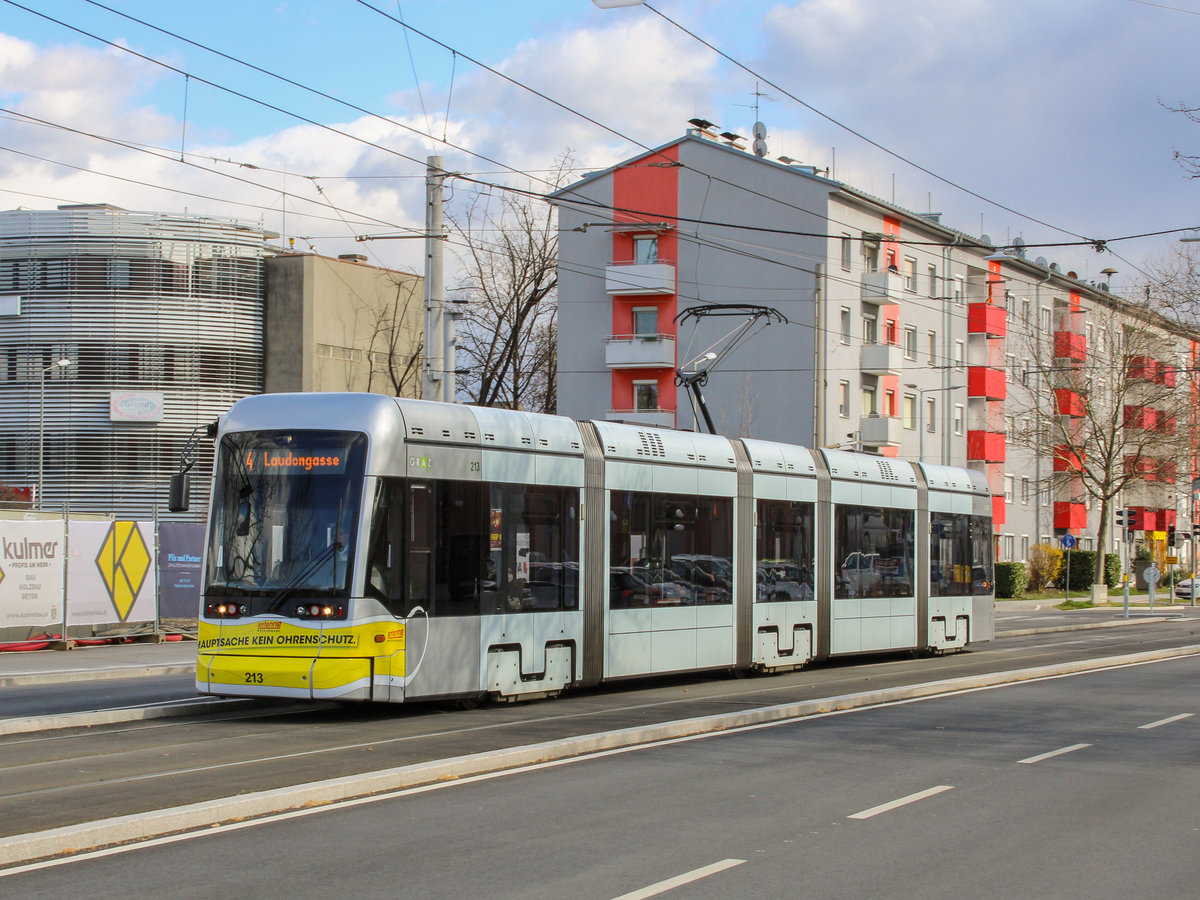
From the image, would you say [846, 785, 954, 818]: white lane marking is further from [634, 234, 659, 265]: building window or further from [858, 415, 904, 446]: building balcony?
[634, 234, 659, 265]: building window

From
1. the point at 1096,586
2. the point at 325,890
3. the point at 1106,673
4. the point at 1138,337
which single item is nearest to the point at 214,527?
the point at 325,890

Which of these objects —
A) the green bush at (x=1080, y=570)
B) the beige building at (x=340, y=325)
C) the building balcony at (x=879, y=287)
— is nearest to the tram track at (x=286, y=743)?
the building balcony at (x=879, y=287)

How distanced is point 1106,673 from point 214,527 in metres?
13.7

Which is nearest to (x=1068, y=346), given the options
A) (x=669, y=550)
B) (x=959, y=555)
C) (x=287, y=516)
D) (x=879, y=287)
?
(x=879, y=287)

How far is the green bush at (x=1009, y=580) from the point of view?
56.7 m

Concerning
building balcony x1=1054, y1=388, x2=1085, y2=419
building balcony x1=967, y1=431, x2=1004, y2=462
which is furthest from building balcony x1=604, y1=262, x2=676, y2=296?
building balcony x1=1054, y1=388, x2=1085, y2=419

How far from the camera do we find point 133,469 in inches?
2218

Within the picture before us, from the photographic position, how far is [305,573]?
43.5 feet

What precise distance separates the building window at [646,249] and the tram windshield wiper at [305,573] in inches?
1687

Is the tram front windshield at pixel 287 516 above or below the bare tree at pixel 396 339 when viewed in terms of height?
below

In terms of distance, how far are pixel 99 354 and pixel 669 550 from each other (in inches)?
1761

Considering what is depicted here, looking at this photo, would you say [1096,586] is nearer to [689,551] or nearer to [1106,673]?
[1106,673]

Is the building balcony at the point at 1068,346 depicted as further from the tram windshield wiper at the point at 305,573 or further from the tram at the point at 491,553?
the tram windshield wiper at the point at 305,573

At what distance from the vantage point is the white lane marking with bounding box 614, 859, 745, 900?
666cm
